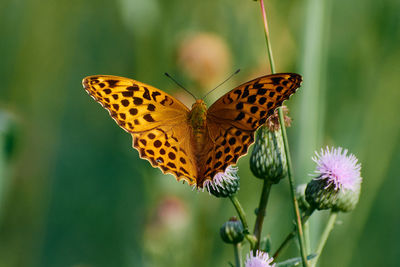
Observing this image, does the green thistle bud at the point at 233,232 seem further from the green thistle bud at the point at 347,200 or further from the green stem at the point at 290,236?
the green thistle bud at the point at 347,200

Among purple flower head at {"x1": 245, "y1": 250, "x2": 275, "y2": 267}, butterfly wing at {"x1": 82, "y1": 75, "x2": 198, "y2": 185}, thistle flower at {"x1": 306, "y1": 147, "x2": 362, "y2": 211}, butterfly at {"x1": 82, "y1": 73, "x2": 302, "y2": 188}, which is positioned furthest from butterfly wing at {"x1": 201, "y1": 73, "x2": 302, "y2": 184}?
purple flower head at {"x1": 245, "y1": 250, "x2": 275, "y2": 267}

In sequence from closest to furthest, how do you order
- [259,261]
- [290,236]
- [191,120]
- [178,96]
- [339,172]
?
1. [259,261]
2. [290,236]
3. [339,172]
4. [191,120]
5. [178,96]


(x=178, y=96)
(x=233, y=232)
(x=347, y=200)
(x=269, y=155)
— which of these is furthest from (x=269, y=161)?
(x=178, y=96)

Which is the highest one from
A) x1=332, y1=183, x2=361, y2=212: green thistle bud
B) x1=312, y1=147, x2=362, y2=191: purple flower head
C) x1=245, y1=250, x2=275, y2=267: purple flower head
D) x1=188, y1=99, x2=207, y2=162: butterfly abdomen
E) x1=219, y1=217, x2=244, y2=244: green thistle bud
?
x1=188, y1=99, x2=207, y2=162: butterfly abdomen

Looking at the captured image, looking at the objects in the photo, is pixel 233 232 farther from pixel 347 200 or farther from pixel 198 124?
pixel 198 124

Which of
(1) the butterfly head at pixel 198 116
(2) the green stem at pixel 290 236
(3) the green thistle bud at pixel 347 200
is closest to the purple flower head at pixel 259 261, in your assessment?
(2) the green stem at pixel 290 236

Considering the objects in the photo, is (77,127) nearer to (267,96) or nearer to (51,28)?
(51,28)

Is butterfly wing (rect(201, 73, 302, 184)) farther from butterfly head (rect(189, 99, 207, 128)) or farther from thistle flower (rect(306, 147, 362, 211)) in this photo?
thistle flower (rect(306, 147, 362, 211))
